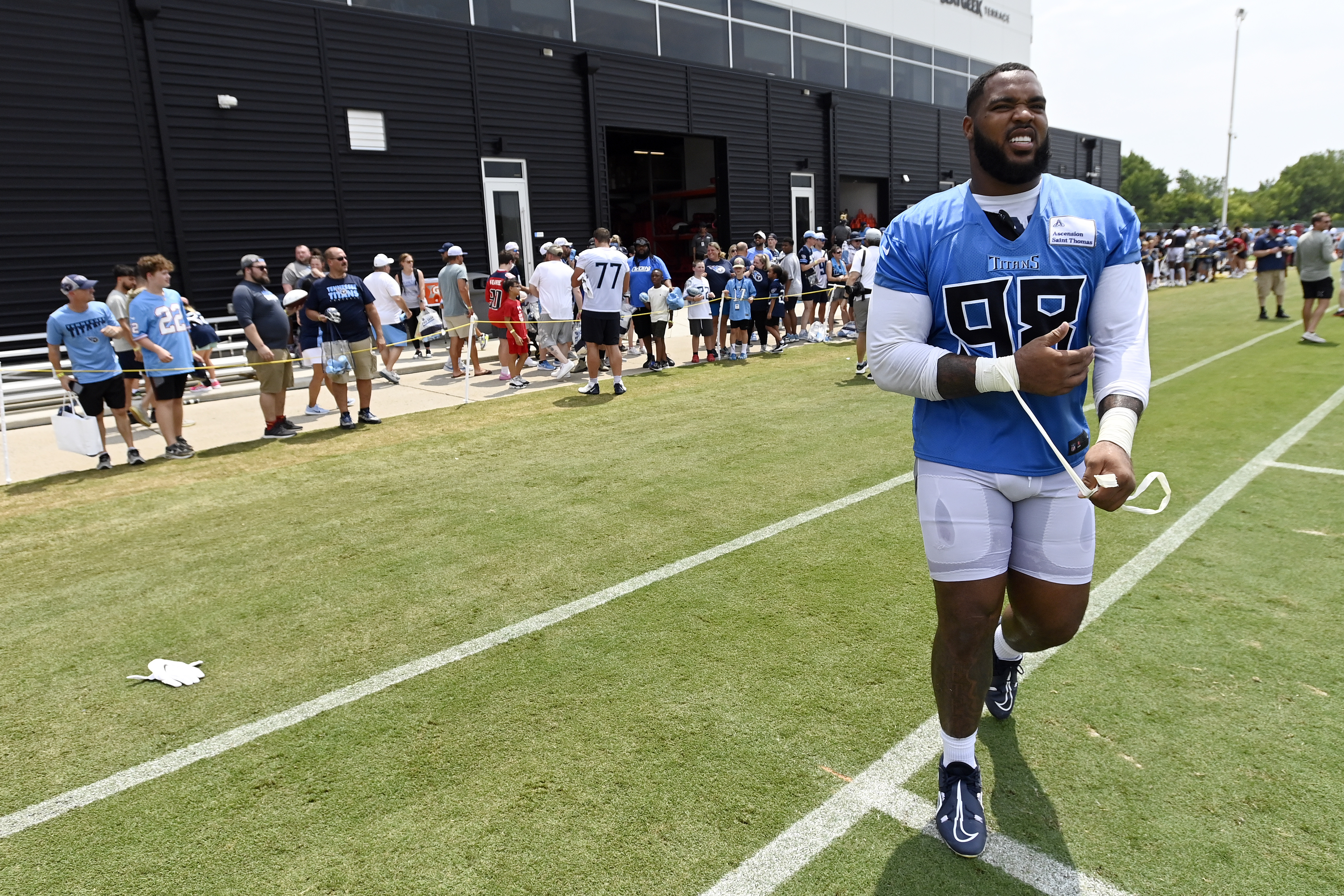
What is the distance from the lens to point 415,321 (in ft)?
56.2

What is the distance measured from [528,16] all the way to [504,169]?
358 centimetres

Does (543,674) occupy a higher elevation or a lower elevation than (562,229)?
lower

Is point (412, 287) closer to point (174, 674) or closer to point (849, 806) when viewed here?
point (174, 674)

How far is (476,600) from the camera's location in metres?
4.62

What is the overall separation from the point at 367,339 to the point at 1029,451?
8.51 m

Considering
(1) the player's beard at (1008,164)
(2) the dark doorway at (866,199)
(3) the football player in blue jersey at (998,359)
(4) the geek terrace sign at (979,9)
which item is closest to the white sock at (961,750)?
(3) the football player in blue jersey at (998,359)

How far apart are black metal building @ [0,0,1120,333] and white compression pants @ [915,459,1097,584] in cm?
1478

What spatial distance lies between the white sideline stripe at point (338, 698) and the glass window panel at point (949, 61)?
30.3m

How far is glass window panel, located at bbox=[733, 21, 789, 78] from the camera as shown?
23141 mm

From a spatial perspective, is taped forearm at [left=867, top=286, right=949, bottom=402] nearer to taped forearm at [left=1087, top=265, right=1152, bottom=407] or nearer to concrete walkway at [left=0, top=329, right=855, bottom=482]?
taped forearm at [left=1087, top=265, right=1152, bottom=407]

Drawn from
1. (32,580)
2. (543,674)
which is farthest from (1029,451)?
(32,580)

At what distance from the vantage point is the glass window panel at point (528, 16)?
57.7ft

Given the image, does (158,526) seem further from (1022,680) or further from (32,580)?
(1022,680)

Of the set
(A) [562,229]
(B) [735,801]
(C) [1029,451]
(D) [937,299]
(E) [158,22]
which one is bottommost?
(B) [735,801]
